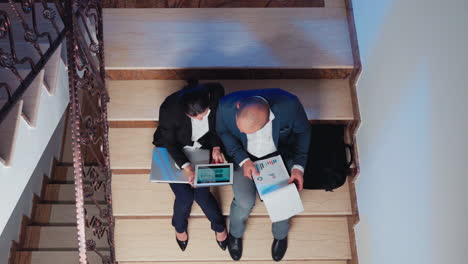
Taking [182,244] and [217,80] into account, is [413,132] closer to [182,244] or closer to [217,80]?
[217,80]

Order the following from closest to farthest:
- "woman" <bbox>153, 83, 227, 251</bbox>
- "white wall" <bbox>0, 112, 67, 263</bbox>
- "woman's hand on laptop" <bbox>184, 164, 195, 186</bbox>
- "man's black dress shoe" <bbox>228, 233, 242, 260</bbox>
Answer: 1. "woman" <bbox>153, 83, 227, 251</bbox>
2. "woman's hand on laptop" <bbox>184, 164, 195, 186</bbox>
3. "man's black dress shoe" <bbox>228, 233, 242, 260</bbox>
4. "white wall" <bbox>0, 112, 67, 263</bbox>

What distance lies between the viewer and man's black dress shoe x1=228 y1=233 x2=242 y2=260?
335cm

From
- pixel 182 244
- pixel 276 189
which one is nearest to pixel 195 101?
pixel 276 189

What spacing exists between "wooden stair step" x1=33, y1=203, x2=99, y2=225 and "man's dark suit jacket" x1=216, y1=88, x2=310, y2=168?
2612 millimetres

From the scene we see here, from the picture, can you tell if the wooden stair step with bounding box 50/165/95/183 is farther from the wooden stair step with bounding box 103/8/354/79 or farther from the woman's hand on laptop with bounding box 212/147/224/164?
the woman's hand on laptop with bounding box 212/147/224/164

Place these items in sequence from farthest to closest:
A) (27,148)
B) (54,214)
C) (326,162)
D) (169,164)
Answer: (54,214)
(326,162)
(169,164)
(27,148)

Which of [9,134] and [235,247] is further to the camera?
[235,247]

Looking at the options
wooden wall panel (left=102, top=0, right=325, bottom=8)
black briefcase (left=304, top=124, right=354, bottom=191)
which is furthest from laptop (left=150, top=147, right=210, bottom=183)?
wooden wall panel (left=102, top=0, right=325, bottom=8)

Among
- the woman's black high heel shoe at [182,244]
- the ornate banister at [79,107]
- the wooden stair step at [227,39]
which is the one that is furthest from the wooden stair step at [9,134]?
the woman's black high heel shoe at [182,244]

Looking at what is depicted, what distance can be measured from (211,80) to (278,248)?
57.0 inches

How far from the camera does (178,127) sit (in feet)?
9.30

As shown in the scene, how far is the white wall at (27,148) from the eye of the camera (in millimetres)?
2189

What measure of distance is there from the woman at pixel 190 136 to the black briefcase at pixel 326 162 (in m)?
0.69

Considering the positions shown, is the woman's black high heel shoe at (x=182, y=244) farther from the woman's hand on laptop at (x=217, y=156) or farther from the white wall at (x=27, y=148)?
the white wall at (x=27, y=148)
